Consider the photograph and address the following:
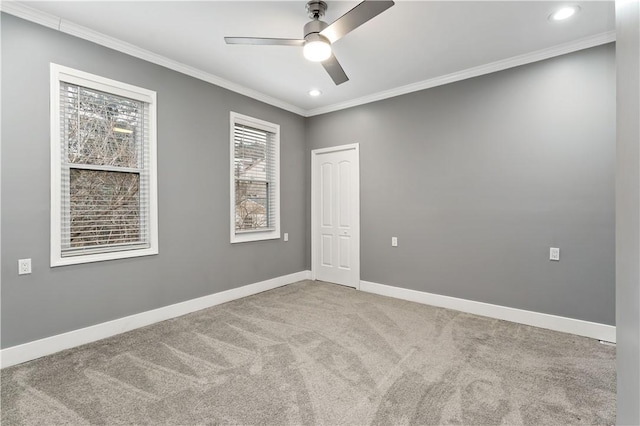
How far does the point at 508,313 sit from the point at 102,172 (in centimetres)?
432

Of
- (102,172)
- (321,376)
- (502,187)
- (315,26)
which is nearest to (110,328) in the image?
(102,172)

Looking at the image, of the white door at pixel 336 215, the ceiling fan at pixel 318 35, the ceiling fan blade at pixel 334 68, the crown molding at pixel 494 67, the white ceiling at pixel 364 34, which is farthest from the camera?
the white door at pixel 336 215

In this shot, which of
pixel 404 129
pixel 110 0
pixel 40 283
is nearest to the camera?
pixel 110 0

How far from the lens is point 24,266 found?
2.43m

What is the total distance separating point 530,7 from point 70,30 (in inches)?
150

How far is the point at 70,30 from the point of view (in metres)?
2.64

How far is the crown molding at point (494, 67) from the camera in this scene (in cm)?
283

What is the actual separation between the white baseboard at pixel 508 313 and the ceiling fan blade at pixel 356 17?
304 cm

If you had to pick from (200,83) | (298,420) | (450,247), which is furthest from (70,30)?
(450,247)

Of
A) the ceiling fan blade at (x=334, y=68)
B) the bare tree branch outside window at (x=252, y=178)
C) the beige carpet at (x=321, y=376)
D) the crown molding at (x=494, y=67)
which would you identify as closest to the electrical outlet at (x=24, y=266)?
the beige carpet at (x=321, y=376)

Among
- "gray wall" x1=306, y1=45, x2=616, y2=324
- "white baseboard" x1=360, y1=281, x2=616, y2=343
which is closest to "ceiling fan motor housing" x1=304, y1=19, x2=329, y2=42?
"gray wall" x1=306, y1=45, x2=616, y2=324

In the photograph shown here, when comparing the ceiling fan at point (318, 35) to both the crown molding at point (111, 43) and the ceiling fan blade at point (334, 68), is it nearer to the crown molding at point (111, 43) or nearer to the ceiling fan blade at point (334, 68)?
the ceiling fan blade at point (334, 68)

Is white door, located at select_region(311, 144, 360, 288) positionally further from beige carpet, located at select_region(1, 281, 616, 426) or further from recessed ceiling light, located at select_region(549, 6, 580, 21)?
recessed ceiling light, located at select_region(549, 6, 580, 21)

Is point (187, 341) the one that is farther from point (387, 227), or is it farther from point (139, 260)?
point (387, 227)
